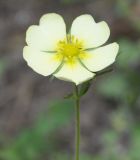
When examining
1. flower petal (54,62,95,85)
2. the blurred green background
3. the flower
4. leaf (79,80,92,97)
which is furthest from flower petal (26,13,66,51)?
the blurred green background

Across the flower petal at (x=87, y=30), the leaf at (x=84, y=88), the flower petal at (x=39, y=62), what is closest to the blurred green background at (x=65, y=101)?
the flower petal at (x=87, y=30)

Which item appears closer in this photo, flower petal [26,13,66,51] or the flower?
the flower

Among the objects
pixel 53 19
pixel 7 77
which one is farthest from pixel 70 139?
pixel 53 19

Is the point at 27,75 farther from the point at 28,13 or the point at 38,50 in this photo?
the point at 38,50

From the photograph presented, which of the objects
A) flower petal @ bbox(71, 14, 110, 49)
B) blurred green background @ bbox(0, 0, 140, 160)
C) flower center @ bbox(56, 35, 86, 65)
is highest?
flower petal @ bbox(71, 14, 110, 49)

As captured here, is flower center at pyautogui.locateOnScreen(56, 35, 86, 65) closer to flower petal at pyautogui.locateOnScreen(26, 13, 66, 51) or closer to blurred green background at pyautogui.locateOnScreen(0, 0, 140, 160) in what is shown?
flower petal at pyautogui.locateOnScreen(26, 13, 66, 51)
